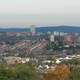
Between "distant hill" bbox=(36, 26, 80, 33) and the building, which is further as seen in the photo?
"distant hill" bbox=(36, 26, 80, 33)

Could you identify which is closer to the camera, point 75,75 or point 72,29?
point 75,75

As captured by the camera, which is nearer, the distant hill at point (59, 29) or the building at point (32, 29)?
the building at point (32, 29)

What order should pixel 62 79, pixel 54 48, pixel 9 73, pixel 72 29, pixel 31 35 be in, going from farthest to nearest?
pixel 72 29
pixel 31 35
pixel 54 48
pixel 62 79
pixel 9 73

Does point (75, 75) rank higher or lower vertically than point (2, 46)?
higher

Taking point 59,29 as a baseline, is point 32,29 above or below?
below

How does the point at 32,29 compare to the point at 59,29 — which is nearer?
the point at 59,29

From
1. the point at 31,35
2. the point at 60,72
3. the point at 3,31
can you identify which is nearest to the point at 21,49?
the point at 31,35

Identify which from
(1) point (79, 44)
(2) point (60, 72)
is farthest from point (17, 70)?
(1) point (79, 44)

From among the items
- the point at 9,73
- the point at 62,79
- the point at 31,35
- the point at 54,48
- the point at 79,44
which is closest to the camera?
the point at 9,73

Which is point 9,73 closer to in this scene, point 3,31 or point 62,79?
point 62,79
